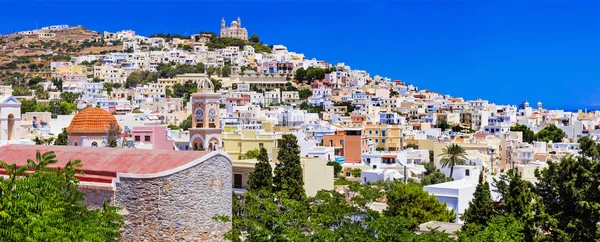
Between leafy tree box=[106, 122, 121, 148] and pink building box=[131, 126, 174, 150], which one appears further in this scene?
pink building box=[131, 126, 174, 150]

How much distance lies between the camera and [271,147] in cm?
3198

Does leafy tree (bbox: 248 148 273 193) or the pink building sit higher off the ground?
the pink building

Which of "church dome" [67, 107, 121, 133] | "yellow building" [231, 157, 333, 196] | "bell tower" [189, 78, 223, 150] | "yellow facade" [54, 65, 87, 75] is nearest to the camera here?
"church dome" [67, 107, 121, 133]

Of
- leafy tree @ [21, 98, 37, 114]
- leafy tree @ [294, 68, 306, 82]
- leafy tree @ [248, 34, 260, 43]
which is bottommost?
leafy tree @ [21, 98, 37, 114]

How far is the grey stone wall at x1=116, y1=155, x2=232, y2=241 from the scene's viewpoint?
34.0ft

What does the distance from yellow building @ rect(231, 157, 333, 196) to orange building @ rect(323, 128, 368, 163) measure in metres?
17.2

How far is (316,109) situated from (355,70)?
134 ft

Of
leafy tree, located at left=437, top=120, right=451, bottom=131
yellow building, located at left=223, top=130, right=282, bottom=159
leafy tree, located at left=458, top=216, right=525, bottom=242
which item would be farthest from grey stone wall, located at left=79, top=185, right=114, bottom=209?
leafy tree, located at left=437, top=120, right=451, bottom=131

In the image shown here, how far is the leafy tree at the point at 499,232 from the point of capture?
35.4 feet

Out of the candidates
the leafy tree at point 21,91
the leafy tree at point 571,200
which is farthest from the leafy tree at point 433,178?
the leafy tree at point 21,91

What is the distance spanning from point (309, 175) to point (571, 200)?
38.2 ft

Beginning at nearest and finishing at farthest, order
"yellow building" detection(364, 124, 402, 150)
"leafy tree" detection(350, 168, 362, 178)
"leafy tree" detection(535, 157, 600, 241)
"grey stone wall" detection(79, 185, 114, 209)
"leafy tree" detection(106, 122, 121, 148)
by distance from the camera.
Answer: "grey stone wall" detection(79, 185, 114, 209) < "leafy tree" detection(535, 157, 600, 241) < "leafy tree" detection(106, 122, 121, 148) < "leafy tree" detection(350, 168, 362, 178) < "yellow building" detection(364, 124, 402, 150)

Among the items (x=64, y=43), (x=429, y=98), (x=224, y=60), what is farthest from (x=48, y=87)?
(x=429, y=98)

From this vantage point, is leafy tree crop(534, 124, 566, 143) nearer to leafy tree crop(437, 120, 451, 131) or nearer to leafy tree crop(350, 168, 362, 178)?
leafy tree crop(437, 120, 451, 131)
